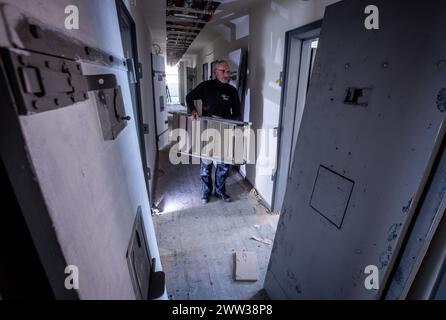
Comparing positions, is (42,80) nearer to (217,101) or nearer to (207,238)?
(207,238)

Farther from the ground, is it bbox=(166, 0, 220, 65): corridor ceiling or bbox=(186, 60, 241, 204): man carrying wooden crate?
bbox=(166, 0, 220, 65): corridor ceiling

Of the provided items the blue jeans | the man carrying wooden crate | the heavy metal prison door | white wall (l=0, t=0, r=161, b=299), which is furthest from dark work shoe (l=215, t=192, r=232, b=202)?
white wall (l=0, t=0, r=161, b=299)

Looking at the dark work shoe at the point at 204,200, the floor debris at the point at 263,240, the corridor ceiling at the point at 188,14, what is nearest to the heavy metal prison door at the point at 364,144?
the floor debris at the point at 263,240

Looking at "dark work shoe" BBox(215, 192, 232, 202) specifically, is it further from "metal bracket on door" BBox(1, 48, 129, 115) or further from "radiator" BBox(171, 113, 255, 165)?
"metal bracket on door" BBox(1, 48, 129, 115)

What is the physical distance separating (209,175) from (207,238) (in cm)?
86

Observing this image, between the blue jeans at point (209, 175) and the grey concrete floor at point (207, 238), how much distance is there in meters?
0.15

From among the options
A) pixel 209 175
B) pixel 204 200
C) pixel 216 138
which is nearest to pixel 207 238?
pixel 204 200

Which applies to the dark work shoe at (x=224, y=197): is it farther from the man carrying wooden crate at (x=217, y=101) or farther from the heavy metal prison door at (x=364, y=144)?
the heavy metal prison door at (x=364, y=144)

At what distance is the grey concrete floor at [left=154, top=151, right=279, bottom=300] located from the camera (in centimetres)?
172

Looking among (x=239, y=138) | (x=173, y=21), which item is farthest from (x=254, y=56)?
(x=173, y=21)

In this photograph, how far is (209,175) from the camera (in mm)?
2885

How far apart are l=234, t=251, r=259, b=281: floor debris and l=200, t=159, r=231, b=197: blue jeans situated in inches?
40.4

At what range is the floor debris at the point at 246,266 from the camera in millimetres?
1807

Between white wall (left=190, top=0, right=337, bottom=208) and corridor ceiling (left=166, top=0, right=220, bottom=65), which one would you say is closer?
white wall (left=190, top=0, right=337, bottom=208)
